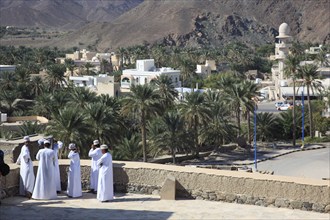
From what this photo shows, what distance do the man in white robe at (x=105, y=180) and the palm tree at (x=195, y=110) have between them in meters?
25.8

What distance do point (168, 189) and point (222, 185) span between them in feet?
3.02

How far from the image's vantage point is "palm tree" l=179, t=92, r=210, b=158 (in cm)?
3569

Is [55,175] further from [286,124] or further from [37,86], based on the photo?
[37,86]

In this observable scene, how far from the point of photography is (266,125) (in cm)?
4262

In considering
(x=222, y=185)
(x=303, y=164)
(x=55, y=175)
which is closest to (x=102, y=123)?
(x=303, y=164)

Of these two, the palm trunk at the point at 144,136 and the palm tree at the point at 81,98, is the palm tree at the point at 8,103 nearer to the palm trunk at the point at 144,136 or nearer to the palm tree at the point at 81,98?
the palm tree at the point at 81,98

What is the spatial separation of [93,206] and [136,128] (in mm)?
28612

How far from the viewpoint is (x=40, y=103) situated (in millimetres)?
40969

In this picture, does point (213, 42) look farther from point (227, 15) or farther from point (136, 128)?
point (136, 128)

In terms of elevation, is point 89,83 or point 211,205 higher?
point 89,83

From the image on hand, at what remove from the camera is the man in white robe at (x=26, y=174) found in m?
10.1

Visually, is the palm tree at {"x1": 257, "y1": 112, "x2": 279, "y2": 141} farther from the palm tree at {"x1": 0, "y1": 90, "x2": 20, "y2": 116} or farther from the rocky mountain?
the rocky mountain

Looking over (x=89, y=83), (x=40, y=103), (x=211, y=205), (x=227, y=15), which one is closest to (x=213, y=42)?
(x=227, y=15)

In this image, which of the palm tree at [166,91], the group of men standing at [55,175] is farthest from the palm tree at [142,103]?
the group of men standing at [55,175]
